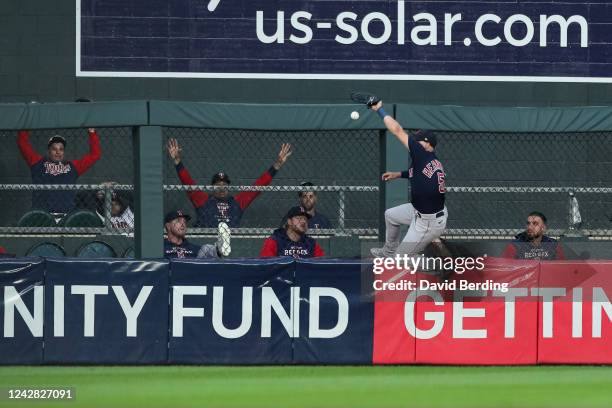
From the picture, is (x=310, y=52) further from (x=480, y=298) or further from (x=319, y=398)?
(x=319, y=398)

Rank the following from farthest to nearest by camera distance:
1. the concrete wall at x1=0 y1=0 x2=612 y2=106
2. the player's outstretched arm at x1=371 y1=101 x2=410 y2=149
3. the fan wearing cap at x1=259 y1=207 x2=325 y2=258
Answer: the concrete wall at x1=0 y1=0 x2=612 y2=106, the fan wearing cap at x1=259 y1=207 x2=325 y2=258, the player's outstretched arm at x1=371 y1=101 x2=410 y2=149

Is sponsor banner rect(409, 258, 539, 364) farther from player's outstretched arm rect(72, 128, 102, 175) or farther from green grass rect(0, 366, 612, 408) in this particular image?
player's outstretched arm rect(72, 128, 102, 175)

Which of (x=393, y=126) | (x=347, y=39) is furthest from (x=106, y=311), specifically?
(x=347, y=39)

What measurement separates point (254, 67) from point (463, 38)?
2631 millimetres

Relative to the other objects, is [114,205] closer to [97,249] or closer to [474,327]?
[97,249]

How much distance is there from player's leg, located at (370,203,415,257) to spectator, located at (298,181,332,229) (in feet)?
5.03

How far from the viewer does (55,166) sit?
13.6m

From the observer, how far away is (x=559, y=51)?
15.4 metres

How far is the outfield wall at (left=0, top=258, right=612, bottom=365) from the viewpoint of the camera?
35.4ft

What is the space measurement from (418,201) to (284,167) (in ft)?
15.7

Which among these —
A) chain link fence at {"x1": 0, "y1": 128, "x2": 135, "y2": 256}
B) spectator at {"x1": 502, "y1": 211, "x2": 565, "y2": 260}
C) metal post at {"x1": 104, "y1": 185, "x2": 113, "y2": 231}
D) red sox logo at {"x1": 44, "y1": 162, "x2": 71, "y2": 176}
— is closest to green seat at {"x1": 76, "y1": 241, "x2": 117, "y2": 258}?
chain link fence at {"x1": 0, "y1": 128, "x2": 135, "y2": 256}

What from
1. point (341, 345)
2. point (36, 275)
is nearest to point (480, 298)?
point (341, 345)

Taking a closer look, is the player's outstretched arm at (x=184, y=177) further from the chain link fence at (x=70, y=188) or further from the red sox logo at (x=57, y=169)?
the red sox logo at (x=57, y=169)

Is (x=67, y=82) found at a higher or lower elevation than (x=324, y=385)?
higher
